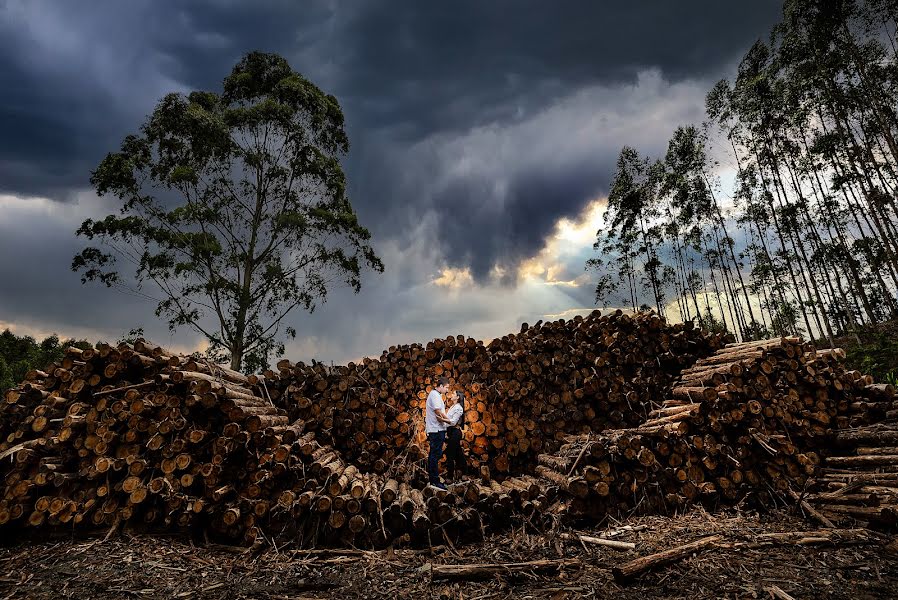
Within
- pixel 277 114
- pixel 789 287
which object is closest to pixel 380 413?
pixel 277 114

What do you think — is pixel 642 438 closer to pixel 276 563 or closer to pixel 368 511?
pixel 368 511

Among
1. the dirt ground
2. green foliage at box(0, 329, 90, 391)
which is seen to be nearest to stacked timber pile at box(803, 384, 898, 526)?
the dirt ground

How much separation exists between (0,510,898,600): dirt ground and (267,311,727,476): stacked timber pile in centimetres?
267

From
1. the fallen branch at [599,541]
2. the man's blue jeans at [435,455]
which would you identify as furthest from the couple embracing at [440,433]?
the fallen branch at [599,541]

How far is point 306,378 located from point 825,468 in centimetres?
845

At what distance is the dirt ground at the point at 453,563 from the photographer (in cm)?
345

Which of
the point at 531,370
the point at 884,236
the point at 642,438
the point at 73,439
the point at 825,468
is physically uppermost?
the point at 884,236

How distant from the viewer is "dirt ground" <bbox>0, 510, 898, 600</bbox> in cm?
345

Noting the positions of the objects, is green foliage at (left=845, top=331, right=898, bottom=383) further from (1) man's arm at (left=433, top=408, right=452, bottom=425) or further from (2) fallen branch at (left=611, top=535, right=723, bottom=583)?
(1) man's arm at (left=433, top=408, right=452, bottom=425)

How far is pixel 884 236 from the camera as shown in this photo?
1850 cm

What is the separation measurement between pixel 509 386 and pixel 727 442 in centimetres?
354

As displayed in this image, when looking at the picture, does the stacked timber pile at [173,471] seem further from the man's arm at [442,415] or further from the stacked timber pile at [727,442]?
the man's arm at [442,415]

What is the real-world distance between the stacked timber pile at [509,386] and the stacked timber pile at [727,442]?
98 centimetres

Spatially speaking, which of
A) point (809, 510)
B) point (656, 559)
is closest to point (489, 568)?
point (656, 559)
